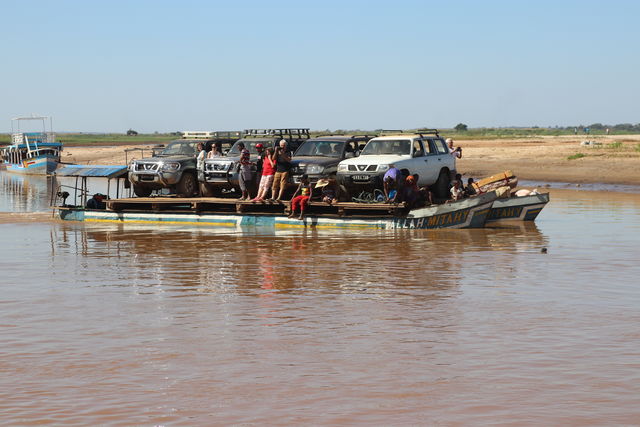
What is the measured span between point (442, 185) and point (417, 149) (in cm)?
137

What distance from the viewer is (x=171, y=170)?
2338 centimetres

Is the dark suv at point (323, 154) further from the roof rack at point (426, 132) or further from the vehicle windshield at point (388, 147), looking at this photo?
the roof rack at point (426, 132)

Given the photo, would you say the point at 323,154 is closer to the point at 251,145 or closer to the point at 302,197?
the point at 302,197

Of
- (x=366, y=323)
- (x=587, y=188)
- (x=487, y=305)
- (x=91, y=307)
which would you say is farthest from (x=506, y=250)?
(x=587, y=188)

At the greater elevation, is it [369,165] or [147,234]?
[369,165]

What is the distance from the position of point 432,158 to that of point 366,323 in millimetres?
11386

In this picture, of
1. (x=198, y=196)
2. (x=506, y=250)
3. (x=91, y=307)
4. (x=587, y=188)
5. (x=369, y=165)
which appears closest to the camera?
(x=91, y=307)

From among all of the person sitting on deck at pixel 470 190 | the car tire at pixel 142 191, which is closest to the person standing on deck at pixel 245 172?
the car tire at pixel 142 191

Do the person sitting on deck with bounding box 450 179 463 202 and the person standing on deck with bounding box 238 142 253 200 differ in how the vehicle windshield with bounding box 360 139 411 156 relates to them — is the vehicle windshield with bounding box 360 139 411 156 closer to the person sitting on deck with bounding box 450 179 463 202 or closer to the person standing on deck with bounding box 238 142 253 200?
the person sitting on deck with bounding box 450 179 463 202

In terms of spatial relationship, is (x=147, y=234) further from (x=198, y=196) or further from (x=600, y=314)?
(x=600, y=314)

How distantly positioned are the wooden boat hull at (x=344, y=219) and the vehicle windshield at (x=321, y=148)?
1841 millimetres

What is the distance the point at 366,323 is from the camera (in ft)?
36.5

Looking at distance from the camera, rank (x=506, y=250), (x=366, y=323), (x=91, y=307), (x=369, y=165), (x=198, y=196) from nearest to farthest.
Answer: (x=366, y=323), (x=91, y=307), (x=506, y=250), (x=369, y=165), (x=198, y=196)

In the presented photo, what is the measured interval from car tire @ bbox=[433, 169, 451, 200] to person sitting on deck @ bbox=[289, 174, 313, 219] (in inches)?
133
